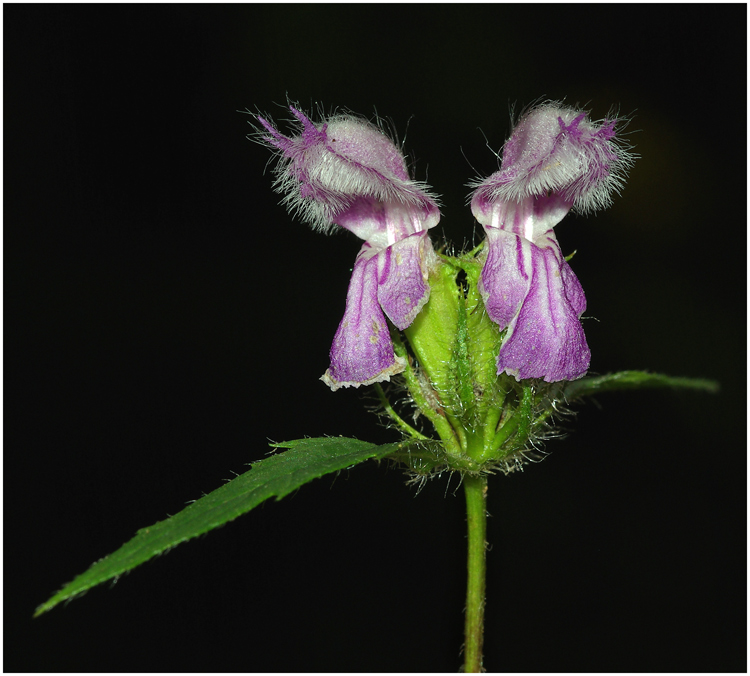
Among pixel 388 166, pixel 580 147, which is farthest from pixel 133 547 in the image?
pixel 580 147

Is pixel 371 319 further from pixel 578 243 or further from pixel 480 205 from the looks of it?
pixel 578 243

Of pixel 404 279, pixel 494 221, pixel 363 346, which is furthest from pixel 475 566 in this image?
pixel 494 221

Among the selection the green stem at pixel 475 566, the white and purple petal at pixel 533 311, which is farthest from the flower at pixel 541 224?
the green stem at pixel 475 566

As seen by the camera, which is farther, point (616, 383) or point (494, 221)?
point (616, 383)

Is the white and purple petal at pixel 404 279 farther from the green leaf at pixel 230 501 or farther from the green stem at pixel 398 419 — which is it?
the green leaf at pixel 230 501

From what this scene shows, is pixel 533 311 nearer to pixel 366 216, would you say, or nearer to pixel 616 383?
pixel 366 216

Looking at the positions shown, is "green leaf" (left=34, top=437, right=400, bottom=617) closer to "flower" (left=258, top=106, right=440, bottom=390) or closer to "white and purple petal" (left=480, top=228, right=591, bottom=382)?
"flower" (left=258, top=106, right=440, bottom=390)

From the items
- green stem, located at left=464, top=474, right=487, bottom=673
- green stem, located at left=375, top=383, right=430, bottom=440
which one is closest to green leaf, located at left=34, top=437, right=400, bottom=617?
green stem, located at left=375, top=383, right=430, bottom=440
